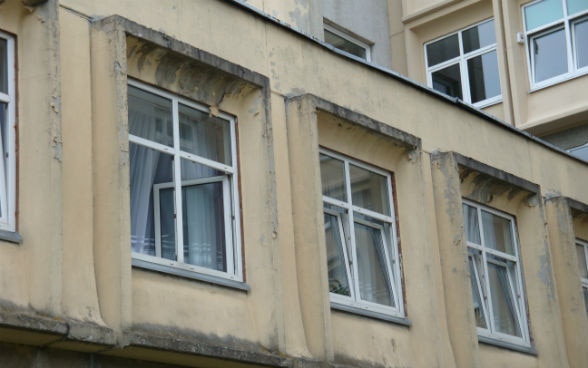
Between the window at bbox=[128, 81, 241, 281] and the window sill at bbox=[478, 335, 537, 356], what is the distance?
183 inches

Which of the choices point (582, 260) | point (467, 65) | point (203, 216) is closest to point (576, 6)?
point (467, 65)

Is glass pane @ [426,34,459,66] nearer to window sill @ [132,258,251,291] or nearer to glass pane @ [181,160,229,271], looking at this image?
glass pane @ [181,160,229,271]

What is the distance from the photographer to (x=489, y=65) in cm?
2647

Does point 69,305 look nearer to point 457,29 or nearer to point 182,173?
point 182,173

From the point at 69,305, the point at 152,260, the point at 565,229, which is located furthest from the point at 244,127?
the point at 565,229

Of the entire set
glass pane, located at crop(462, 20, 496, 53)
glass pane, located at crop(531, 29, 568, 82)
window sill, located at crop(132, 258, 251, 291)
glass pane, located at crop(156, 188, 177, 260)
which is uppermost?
glass pane, located at crop(462, 20, 496, 53)

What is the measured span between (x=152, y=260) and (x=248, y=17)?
3476mm

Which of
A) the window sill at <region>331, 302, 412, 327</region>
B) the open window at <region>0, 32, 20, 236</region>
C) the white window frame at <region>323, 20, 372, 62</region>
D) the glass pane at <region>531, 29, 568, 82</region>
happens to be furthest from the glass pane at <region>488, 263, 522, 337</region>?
the open window at <region>0, 32, 20, 236</region>

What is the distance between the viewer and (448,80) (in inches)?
1075

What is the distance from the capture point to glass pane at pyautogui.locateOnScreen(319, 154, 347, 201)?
1570 cm

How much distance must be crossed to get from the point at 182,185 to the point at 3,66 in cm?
251

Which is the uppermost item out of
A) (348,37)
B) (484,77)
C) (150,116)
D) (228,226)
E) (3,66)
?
(348,37)

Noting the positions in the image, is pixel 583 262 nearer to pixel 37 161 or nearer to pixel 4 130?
pixel 37 161

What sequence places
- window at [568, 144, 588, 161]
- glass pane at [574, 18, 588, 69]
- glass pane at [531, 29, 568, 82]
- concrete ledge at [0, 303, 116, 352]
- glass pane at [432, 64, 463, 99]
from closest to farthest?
concrete ledge at [0, 303, 116, 352] < window at [568, 144, 588, 161] < glass pane at [574, 18, 588, 69] < glass pane at [531, 29, 568, 82] < glass pane at [432, 64, 463, 99]
